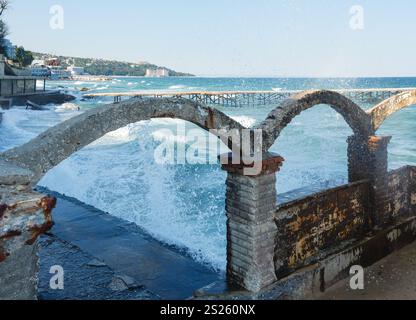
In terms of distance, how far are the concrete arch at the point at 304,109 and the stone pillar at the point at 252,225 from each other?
44 cm

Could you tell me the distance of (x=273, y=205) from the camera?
4953mm

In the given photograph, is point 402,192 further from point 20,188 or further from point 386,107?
point 20,188

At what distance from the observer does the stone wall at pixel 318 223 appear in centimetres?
536

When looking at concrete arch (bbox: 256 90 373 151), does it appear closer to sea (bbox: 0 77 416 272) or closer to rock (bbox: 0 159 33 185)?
sea (bbox: 0 77 416 272)

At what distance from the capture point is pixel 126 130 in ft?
88.7

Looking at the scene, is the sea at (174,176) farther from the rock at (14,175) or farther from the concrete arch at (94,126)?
the rock at (14,175)

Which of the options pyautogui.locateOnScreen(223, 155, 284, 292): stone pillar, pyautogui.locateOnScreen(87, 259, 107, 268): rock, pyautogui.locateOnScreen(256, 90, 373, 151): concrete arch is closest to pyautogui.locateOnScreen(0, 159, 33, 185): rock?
pyautogui.locateOnScreen(223, 155, 284, 292): stone pillar

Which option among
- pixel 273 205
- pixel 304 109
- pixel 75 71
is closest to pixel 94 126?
pixel 273 205

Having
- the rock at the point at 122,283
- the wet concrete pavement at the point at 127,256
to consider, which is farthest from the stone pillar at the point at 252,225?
the rock at the point at 122,283

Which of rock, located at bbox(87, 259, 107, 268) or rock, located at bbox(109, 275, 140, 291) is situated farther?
rock, located at bbox(87, 259, 107, 268)

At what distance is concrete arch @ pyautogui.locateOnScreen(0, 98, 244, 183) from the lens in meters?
3.07

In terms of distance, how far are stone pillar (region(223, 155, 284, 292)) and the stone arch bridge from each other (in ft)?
0.04

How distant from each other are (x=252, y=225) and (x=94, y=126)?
226cm

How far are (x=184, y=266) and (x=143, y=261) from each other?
2.31ft
